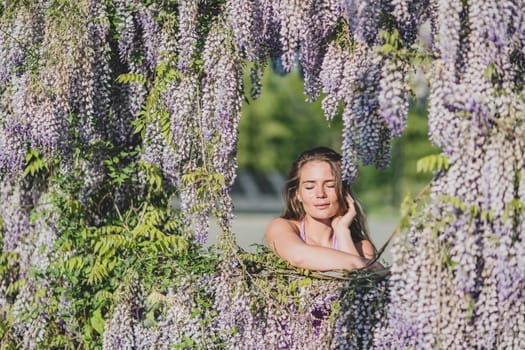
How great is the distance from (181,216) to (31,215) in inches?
43.4

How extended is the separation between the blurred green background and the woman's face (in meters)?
24.7

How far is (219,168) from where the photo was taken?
565 cm

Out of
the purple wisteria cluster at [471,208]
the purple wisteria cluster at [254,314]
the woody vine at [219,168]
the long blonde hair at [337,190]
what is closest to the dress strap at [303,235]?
the long blonde hair at [337,190]

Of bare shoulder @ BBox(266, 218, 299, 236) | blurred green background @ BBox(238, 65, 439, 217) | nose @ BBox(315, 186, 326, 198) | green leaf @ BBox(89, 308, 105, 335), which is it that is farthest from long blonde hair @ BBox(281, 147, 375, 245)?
blurred green background @ BBox(238, 65, 439, 217)

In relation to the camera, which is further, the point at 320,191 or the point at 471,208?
the point at 320,191

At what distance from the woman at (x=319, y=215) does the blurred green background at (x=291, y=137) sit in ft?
80.2

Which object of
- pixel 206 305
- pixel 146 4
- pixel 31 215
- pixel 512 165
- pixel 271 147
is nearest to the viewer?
pixel 512 165

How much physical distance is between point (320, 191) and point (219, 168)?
2.17ft

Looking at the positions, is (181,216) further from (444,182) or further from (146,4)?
(444,182)

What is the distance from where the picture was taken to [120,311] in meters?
5.72

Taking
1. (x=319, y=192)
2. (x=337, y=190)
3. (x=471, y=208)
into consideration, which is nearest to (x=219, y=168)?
(x=319, y=192)

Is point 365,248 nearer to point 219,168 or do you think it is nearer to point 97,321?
point 219,168

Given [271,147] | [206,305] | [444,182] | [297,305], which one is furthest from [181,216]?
[271,147]

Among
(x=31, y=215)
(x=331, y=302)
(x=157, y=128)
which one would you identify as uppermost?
(x=157, y=128)
